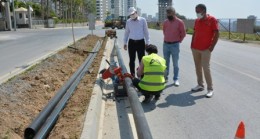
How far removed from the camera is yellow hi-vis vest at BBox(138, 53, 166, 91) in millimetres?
6961

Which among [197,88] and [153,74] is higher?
[153,74]

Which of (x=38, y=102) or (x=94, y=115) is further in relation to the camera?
(x=38, y=102)

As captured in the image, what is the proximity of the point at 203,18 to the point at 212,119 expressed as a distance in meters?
2.54

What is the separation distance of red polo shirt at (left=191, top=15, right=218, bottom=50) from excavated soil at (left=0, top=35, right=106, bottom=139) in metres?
2.64

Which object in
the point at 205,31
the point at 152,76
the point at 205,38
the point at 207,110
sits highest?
the point at 205,31

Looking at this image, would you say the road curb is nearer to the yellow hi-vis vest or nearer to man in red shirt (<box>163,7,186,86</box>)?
the yellow hi-vis vest

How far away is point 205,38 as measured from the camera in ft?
25.8

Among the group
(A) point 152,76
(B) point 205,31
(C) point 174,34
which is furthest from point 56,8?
(A) point 152,76

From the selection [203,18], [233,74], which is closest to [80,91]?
[203,18]

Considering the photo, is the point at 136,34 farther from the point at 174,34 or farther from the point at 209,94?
the point at 209,94

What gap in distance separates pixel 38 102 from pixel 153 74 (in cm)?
241

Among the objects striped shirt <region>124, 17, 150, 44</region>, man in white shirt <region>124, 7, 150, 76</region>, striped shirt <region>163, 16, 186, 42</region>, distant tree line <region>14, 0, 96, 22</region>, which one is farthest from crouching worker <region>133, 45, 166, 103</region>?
distant tree line <region>14, 0, 96, 22</region>

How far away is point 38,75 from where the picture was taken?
943 cm

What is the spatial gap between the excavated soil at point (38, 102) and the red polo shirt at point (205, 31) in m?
2.64
